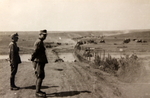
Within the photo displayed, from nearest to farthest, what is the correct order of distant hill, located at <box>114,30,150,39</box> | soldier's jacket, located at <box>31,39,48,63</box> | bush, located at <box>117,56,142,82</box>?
1. soldier's jacket, located at <box>31,39,48,63</box>
2. bush, located at <box>117,56,142,82</box>
3. distant hill, located at <box>114,30,150,39</box>

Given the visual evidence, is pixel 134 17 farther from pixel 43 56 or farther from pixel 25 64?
pixel 25 64

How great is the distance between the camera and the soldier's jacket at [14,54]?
2.88 metres

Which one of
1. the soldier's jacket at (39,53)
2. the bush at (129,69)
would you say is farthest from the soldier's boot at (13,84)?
the bush at (129,69)

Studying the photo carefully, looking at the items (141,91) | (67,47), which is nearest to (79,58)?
(67,47)

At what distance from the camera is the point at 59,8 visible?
322 centimetres

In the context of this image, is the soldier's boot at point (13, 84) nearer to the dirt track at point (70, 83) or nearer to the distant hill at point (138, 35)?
the dirt track at point (70, 83)

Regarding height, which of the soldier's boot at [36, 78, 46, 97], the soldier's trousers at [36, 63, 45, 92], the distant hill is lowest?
the soldier's boot at [36, 78, 46, 97]

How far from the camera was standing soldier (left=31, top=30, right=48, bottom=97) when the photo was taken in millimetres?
2760

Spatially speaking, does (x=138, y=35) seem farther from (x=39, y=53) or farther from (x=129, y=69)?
(x=39, y=53)

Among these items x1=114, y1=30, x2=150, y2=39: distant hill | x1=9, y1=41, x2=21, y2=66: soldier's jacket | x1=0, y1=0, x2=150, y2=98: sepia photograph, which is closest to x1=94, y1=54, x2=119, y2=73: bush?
x1=0, y1=0, x2=150, y2=98: sepia photograph

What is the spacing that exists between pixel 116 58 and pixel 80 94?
3.04 feet

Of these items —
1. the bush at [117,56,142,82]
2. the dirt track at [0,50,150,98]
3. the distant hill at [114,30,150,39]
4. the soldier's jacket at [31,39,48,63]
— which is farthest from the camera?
the distant hill at [114,30,150,39]

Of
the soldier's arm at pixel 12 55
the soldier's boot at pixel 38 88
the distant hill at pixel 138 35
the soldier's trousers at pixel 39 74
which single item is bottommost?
the soldier's boot at pixel 38 88

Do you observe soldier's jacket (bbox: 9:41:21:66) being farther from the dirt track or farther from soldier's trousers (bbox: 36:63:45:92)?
soldier's trousers (bbox: 36:63:45:92)
